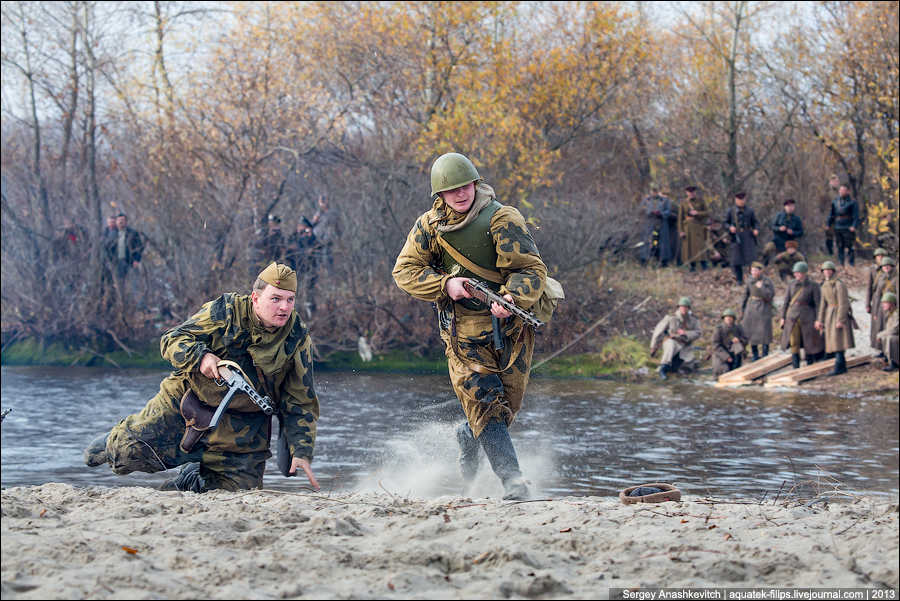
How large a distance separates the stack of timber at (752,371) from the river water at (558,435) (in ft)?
1.77

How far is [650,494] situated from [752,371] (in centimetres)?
1514

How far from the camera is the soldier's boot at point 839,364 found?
68.1 ft

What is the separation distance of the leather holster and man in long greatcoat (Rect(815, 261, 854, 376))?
52.6 ft

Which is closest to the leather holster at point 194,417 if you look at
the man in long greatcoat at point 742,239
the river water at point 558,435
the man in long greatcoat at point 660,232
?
the river water at point 558,435

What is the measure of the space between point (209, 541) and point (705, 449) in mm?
9855

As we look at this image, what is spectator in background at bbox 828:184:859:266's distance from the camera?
2770cm

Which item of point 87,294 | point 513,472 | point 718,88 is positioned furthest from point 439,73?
point 513,472

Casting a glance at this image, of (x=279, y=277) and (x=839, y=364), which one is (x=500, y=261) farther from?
(x=839, y=364)

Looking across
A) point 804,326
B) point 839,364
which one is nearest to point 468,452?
point 839,364

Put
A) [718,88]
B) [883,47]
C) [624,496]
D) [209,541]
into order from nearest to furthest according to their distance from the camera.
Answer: [209,541], [624,496], [883,47], [718,88]

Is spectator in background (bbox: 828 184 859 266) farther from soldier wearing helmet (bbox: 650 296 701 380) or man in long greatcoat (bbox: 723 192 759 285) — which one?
soldier wearing helmet (bbox: 650 296 701 380)

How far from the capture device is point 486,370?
7.45 m

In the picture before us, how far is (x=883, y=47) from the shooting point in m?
28.1

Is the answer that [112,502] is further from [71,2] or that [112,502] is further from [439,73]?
[439,73]
